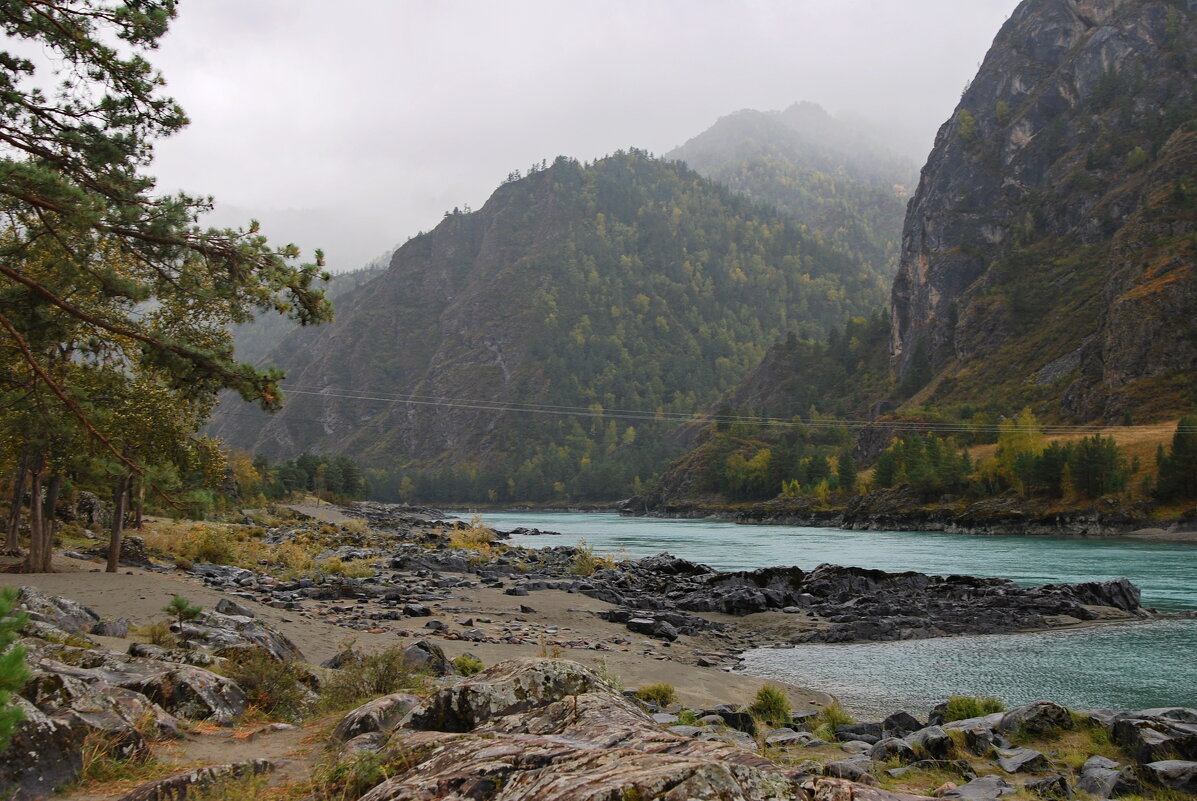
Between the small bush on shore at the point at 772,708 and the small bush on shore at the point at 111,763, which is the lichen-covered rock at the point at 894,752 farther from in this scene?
the small bush on shore at the point at 111,763

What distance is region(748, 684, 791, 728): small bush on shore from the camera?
12.6 meters

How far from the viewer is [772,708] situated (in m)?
13.0

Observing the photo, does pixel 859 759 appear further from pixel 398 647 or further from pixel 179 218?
pixel 179 218

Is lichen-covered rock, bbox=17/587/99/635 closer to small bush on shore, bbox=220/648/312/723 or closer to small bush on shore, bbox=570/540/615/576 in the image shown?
small bush on shore, bbox=220/648/312/723

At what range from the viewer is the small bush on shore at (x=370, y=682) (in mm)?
9219

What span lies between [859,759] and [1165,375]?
340 ft

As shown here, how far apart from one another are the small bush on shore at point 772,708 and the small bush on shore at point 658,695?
4.53ft

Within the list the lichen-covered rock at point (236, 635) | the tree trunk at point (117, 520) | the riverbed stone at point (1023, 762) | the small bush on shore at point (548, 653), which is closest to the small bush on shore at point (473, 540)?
the tree trunk at point (117, 520)

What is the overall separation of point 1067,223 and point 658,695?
16280 centimetres

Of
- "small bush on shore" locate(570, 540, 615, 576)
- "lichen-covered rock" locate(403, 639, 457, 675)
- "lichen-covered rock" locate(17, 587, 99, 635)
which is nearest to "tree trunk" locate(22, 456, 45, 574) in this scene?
"lichen-covered rock" locate(17, 587, 99, 635)

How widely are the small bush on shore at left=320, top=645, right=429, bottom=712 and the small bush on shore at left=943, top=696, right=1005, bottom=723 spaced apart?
8.42 m

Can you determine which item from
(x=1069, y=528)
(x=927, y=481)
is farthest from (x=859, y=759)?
(x=927, y=481)

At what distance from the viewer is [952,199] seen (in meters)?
178

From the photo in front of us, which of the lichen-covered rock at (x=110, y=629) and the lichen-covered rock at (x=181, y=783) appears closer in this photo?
the lichen-covered rock at (x=181, y=783)
